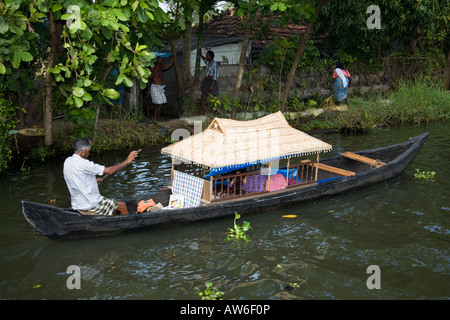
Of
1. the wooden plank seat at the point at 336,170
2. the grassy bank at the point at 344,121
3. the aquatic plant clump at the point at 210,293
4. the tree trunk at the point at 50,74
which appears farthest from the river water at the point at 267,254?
the grassy bank at the point at 344,121

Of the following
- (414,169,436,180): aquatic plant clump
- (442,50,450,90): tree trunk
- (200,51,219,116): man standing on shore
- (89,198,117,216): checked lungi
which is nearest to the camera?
(89,198,117,216): checked lungi

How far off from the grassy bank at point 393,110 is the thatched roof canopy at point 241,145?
6485mm

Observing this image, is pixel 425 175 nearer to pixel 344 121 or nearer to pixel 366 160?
pixel 366 160

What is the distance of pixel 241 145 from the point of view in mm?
8109

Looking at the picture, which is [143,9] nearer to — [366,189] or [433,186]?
[366,189]

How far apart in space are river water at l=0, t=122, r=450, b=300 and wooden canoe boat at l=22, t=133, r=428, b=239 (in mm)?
197

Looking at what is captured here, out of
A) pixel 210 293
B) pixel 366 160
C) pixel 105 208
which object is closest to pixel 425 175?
pixel 366 160

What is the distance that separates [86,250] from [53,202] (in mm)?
2492

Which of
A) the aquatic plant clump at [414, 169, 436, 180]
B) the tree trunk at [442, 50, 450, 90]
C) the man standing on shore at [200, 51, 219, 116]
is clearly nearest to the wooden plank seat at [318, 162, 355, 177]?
the aquatic plant clump at [414, 169, 436, 180]

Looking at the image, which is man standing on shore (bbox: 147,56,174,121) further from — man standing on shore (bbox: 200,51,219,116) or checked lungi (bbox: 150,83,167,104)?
man standing on shore (bbox: 200,51,219,116)

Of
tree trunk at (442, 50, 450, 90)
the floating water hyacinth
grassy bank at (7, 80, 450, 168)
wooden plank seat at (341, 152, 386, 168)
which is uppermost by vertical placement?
tree trunk at (442, 50, 450, 90)

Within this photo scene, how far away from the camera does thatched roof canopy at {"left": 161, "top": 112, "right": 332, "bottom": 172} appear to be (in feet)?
25.8

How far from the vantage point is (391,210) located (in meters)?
8.81
